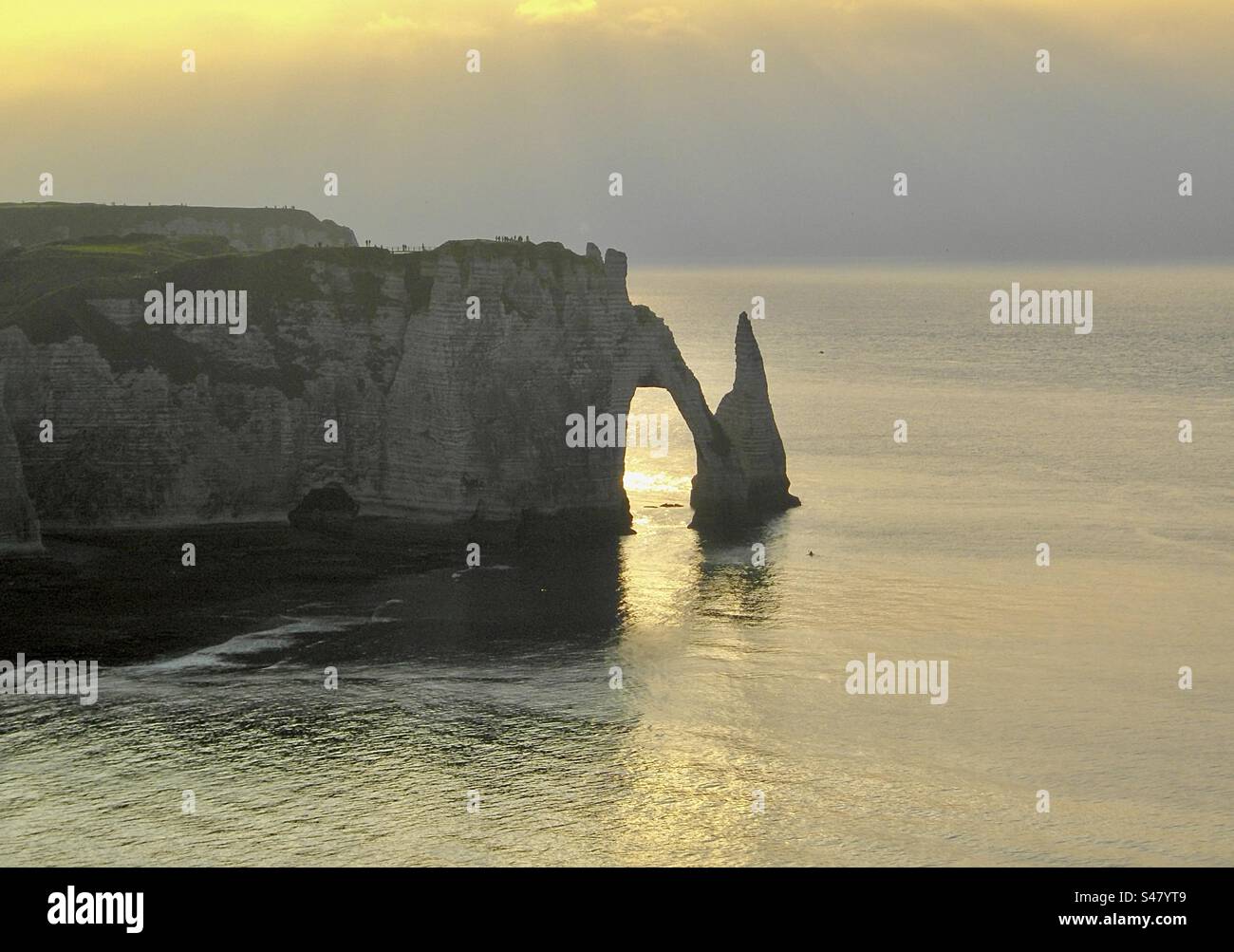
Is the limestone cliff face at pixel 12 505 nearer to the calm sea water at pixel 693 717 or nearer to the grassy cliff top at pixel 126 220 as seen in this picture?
the calm sea water at pixel 693 717

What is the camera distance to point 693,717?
61312 millimetres

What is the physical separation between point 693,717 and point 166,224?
11199 cm

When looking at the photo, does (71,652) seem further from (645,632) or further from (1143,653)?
(1143,653)

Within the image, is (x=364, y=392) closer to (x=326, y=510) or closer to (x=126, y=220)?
(x=326, y=510)

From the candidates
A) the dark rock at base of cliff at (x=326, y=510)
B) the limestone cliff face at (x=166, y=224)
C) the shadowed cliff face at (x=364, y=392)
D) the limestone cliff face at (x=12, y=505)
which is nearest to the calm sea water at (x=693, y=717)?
the shadowed cliff face at (x=364, y=392)

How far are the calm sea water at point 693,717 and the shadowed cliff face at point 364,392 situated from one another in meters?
6.67

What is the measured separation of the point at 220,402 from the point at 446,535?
50.8 ft

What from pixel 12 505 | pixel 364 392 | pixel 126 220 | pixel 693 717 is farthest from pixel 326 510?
pixel 126 220

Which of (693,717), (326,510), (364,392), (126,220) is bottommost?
Answer: (693,717)

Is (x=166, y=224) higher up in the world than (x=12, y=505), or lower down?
higher up

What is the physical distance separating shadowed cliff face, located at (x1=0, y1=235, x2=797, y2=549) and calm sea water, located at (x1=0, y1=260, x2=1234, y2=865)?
6670 millimetres

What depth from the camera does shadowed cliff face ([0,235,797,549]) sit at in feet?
301

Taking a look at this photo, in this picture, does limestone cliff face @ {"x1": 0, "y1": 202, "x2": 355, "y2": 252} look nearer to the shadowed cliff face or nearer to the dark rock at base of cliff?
the shadowed cliff face

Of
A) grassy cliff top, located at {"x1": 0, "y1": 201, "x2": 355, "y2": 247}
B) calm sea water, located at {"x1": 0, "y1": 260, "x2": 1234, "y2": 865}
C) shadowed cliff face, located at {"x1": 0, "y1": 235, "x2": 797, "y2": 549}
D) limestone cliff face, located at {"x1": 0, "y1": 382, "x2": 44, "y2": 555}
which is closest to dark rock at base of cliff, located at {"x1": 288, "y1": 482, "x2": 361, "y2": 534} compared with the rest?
shadowed cliff face, located at {"x1": 0, "y1": 235, "x2": 797, "y2": 549}
